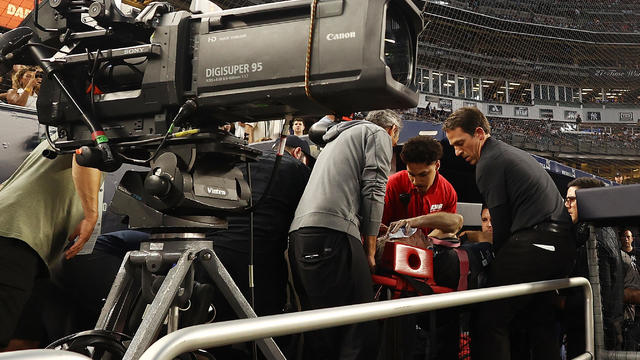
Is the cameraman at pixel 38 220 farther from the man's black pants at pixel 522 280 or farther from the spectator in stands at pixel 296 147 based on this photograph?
the man's black pants at pixel 522 280

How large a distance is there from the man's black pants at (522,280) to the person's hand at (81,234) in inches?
57.1

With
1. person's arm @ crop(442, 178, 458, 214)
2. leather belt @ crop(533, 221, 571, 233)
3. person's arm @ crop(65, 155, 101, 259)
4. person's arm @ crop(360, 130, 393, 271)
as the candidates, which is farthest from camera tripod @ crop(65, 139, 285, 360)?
person's arm @ crop(442, 178, 458, 214)

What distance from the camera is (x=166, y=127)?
1239 mm

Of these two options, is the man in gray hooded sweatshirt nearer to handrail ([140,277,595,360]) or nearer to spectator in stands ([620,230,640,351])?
handrail ([140,277,595,360])

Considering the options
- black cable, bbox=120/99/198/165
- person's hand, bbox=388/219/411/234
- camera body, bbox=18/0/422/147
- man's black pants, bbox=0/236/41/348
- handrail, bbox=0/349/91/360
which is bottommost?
person's hand, bbox=388/219/411/234

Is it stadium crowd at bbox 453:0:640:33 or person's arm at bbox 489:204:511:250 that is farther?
stadium crowd at bbox 453:0:640:33

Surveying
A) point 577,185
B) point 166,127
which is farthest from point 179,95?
point 577,185

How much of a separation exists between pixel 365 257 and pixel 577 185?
1878mm

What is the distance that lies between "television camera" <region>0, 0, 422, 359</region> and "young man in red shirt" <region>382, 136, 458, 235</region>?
1.23m

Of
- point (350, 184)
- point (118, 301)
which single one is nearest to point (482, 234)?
point (350, 184)

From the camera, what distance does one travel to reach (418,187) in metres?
2.59

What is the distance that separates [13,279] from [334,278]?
979mm

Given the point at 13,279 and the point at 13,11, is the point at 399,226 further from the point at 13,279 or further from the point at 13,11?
the point at 13,11

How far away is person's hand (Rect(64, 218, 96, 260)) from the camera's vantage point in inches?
60.4
